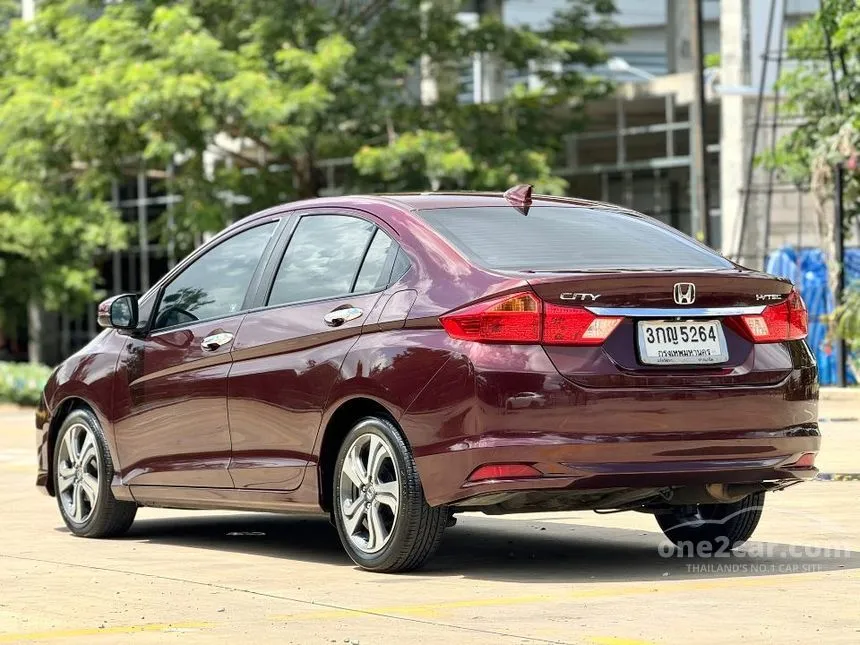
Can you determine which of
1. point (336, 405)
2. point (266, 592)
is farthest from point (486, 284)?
point (266, 592)

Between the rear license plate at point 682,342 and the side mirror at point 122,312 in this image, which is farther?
the side mirror at point 122,312

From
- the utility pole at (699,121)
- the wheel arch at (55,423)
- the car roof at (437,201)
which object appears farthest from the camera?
the utility pole at (699,121)

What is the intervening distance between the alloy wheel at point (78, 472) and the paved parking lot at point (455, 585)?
212mm

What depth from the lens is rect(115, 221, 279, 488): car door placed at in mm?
9055

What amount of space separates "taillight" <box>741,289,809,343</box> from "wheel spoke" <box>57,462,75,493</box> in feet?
13.4

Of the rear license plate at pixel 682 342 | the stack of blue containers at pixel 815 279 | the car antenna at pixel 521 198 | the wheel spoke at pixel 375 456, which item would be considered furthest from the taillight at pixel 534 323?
the stack of blue containers at pixel 815 279

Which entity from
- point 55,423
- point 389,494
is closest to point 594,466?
point 389,494

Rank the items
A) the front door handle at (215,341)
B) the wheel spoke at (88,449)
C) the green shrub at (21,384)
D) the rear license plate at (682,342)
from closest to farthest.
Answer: the rear license plate at (682,342), the front door handle at (215,341), the wheel spoke at (88,449), the green shrub at (21,384)

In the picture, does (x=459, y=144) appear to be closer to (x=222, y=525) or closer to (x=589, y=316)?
(x=222, y=525)

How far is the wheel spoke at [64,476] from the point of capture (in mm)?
10258

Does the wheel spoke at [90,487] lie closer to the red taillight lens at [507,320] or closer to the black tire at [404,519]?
the black tire at [404,519]

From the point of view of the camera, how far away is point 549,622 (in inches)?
261

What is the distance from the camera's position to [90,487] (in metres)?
10.1

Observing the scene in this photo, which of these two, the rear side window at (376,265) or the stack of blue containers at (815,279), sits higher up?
the rear side window at (376,265)
